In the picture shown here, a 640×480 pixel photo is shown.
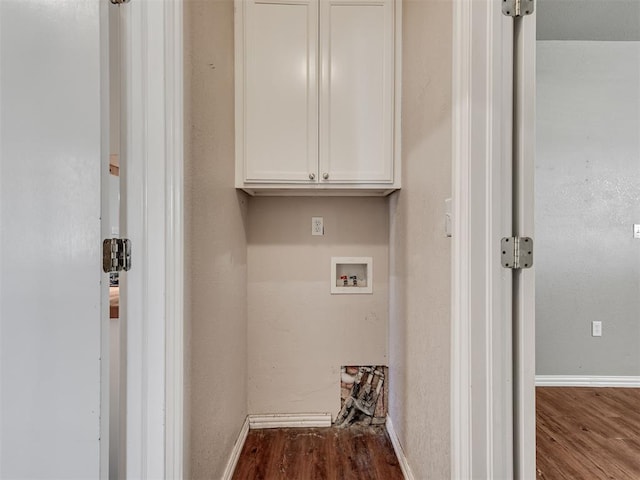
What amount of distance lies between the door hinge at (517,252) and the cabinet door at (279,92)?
107 cm

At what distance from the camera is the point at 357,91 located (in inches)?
72.2

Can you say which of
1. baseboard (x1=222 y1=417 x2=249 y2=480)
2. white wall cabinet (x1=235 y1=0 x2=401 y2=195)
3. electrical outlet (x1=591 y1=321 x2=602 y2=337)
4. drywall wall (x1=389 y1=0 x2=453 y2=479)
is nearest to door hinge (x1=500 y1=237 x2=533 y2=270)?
drywall wall (x1=389 y1=0 x2=453 y2=479)

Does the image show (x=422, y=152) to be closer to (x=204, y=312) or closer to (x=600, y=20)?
(x=204, y=312)

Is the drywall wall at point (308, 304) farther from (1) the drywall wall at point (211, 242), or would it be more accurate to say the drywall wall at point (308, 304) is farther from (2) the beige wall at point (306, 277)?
(1) the drywall wall at point (211, 242)

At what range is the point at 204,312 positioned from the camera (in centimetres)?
134

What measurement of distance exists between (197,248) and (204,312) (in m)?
0.26

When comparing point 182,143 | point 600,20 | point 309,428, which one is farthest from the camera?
point 600,20

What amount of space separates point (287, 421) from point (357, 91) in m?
1.98

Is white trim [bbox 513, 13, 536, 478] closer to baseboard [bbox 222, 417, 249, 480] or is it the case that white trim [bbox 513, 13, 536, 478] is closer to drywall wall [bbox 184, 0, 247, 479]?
drywall wall [bbox 184, 0, 247, 479]

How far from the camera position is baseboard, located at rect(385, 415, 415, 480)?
1645 millimetres

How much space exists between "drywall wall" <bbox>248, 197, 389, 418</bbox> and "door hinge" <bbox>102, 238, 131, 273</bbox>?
114 cm
